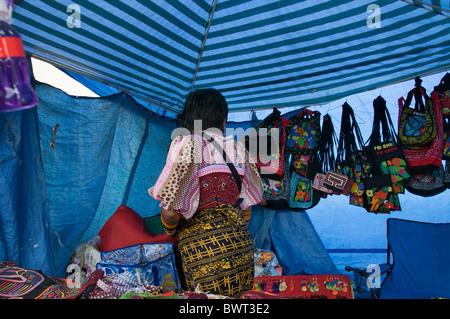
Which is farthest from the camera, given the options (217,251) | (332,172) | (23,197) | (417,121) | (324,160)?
(324,160)

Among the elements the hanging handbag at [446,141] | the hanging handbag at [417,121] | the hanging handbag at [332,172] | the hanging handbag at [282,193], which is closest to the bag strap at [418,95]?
the hanging handbag at [417,121]

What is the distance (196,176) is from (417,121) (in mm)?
2688

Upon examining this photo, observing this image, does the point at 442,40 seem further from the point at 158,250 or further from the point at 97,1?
the point at 158,250

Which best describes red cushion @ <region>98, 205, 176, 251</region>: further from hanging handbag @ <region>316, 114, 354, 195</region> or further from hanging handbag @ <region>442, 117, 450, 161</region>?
hanging handbag @ <region>442, 117, 450, 161</region>

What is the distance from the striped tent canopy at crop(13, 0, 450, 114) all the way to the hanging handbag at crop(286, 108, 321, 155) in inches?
13.0

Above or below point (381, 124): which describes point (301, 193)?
below

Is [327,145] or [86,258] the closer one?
[86,258]

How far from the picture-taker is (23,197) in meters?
2.34

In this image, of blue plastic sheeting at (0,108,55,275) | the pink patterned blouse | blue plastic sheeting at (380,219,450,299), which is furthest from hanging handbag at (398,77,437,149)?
blue plastic sheeting at (0,108,55,275)

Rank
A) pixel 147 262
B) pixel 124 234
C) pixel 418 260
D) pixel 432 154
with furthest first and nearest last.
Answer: pixel 418 260 < pixel 432 154 < pixel 124 234 < pixel 147 262

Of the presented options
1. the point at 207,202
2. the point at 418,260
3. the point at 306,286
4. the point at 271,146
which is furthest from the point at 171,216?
the point at 418,260

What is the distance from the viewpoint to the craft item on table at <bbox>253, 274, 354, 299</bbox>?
133 inches

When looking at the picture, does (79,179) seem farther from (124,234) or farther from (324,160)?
(324,160)

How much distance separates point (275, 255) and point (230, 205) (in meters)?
2.59
